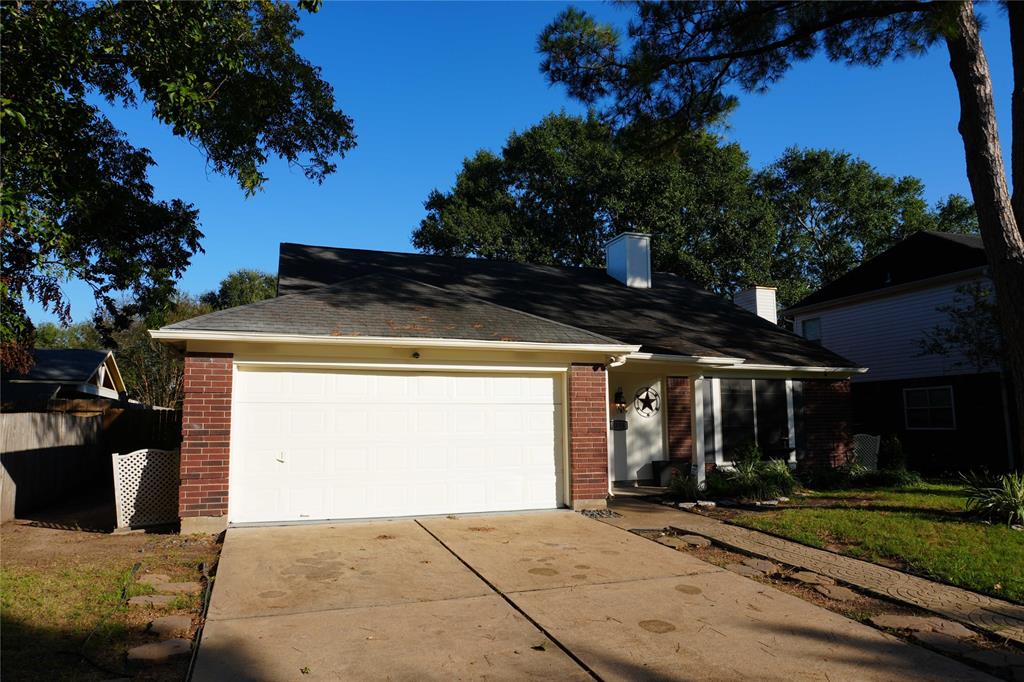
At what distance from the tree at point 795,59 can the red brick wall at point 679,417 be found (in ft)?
16.5

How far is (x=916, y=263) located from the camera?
18672 millimetres

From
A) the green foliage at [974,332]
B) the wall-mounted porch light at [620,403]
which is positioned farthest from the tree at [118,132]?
the green foliage at [974,332]

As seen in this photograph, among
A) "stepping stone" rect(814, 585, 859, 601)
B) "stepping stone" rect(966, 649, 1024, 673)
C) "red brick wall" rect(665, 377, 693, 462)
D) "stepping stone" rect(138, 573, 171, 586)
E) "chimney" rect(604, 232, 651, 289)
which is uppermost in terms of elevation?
"chimney" rect(604, 232, 651, 289)

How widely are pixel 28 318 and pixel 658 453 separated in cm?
1125

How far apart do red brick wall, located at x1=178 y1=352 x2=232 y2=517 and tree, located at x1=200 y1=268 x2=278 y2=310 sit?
3986 centimetres

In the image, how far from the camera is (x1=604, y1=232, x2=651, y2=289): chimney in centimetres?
1738

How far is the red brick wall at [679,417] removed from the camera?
515 inches

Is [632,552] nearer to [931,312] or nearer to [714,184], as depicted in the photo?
[931,312]

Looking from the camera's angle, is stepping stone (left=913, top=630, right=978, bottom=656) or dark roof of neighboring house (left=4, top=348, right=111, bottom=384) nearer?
stepping stone (left=913, top=630, right=978, bottom=656)

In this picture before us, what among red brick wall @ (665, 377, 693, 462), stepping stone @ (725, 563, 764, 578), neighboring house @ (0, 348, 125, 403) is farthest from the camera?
neighboring house @ (0, 348, 125, 403)

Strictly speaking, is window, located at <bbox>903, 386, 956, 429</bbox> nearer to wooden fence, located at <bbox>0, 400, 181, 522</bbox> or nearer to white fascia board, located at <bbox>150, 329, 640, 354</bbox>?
white fascia board, located at <bbox>150, 329, 640, 354</bbox>

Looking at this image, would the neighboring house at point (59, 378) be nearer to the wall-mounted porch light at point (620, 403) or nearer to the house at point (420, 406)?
the house at point (420, 406)

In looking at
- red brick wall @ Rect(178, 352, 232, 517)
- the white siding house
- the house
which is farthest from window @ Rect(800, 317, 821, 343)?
red brick wall @ Rect(178, 352, 232, 517)

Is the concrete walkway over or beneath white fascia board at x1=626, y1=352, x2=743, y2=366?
beneath
